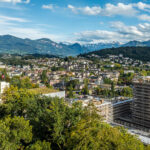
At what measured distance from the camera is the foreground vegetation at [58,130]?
334 inches

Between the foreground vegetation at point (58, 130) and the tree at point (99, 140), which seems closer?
the tree at point (99, 140)

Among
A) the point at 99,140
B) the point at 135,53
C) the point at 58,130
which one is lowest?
the point at 58,130

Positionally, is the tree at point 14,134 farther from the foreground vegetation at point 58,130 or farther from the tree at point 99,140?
the tree at point 99,140

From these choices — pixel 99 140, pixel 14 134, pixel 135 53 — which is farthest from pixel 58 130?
pixel 135 53

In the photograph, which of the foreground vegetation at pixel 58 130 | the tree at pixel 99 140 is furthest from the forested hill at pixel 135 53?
the tree at pixel 99 140

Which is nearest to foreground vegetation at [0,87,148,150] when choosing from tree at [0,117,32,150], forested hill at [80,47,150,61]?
tree at [0,117,32,150]

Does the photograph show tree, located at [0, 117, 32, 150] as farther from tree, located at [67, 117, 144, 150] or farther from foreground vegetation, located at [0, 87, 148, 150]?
tree, located at [67, 117, 144, 150]

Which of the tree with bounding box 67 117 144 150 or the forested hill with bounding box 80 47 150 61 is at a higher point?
the forested hill with bounding box 80 47 150 61

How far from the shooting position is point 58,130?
1091cm

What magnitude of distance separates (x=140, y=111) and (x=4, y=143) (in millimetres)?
15844

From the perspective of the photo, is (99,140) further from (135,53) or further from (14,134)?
(135,53)

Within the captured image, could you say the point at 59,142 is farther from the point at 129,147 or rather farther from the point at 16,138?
the point at 129,147

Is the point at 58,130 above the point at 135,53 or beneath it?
beneath

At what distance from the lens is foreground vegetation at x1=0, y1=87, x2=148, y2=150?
8.49 metres
